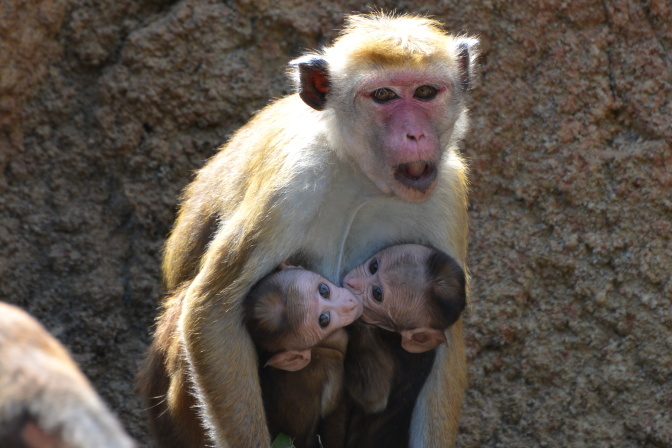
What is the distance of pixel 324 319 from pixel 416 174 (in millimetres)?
836

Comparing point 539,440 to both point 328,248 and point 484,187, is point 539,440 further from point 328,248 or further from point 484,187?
point 328,248

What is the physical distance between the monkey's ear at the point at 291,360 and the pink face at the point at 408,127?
35.7 inches

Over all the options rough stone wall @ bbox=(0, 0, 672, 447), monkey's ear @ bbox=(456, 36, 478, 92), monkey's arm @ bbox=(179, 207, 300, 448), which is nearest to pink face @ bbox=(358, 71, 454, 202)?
monkey's ear @ bbox=(456, 36, 478, 92)

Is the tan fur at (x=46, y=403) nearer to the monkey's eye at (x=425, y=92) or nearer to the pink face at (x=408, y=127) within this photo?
the pink face at (x=408, y=127)

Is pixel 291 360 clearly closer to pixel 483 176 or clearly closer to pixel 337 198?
pixel 337 198

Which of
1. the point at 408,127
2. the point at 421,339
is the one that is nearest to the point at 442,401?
the point at 421,339

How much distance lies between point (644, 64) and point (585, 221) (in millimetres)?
1077

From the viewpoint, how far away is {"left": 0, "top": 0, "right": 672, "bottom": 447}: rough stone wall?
631 centimetres

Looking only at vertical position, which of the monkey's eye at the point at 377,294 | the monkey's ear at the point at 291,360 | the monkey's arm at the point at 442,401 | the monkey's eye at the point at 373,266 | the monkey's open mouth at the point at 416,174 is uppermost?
the monkey's open mouth at the point at 416,174

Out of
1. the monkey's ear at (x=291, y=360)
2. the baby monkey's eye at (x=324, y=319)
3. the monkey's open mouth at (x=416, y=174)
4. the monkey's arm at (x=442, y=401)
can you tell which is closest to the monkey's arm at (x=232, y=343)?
the monkey's ear at (x=291, y=360)

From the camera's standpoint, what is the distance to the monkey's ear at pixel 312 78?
16.7 ft

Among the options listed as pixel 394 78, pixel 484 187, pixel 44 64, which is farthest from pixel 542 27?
pixel 44 64

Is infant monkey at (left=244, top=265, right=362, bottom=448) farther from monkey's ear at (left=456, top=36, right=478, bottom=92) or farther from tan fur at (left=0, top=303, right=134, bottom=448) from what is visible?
tan fur at (left=0, top=303, right=134, bottom=448)

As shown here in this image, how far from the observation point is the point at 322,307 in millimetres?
4824
